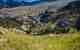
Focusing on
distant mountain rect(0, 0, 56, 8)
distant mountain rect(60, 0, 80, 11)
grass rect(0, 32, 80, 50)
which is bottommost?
grass rect(0, 32, 80, 50)

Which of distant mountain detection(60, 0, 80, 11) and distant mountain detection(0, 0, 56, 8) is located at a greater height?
distant mountain detection(0, 0, 56, 8)

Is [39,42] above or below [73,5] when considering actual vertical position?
below

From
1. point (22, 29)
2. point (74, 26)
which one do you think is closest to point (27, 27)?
point (22, 29)

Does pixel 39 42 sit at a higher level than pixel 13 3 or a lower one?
lower

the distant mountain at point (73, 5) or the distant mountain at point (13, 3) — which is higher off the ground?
the distant mountain at point (13, 3)

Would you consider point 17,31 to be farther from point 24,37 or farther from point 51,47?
point 51,47

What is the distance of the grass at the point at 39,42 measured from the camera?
1253 mm

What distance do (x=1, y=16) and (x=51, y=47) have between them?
1.46ft

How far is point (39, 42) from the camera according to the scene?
4.15ft

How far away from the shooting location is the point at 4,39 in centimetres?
129

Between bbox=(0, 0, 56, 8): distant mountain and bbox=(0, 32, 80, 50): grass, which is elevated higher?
bbox=(0, 0, 56, 8): distant mountain

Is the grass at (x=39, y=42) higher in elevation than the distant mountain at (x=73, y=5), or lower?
lower

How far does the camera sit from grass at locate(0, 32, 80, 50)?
49.3 inches

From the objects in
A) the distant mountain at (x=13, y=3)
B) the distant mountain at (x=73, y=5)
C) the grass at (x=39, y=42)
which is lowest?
the grass at (x=39, y=42)
